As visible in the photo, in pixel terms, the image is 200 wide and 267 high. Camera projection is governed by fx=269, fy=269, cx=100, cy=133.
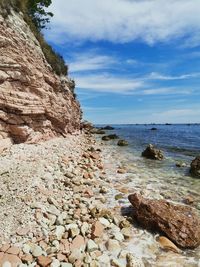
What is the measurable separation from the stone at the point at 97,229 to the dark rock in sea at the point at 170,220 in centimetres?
135

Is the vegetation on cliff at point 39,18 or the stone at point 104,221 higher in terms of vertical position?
the vegetation on cliff at point 39,18

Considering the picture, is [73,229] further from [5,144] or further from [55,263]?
[5,144]

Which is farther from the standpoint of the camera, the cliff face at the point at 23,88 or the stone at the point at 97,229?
the cliff face at the point at 23,88

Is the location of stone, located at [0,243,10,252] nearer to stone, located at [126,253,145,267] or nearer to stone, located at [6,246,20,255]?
stone, located at [6,246,20,255]

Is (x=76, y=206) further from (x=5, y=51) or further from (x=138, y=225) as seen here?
(x=5, y=51)

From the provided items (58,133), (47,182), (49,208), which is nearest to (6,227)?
(49,208)

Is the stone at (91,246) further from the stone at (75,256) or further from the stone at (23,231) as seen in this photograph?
the stone at (23,231)

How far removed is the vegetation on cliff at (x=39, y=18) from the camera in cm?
1664

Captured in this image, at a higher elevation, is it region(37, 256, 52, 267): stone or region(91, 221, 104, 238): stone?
region(91, 221, 104, 238): stone

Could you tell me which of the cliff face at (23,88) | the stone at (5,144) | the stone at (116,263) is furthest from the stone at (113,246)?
the cliff face at (23,88)

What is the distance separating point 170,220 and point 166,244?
0.87 m

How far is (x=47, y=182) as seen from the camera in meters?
10.4

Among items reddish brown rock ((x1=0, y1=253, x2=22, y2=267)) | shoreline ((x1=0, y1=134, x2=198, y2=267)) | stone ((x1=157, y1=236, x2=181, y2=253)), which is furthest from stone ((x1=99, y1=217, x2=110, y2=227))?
reddish brown rock ((x1=0, y1=253, x2=22, y2=267))

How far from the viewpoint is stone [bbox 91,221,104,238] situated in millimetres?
7360
